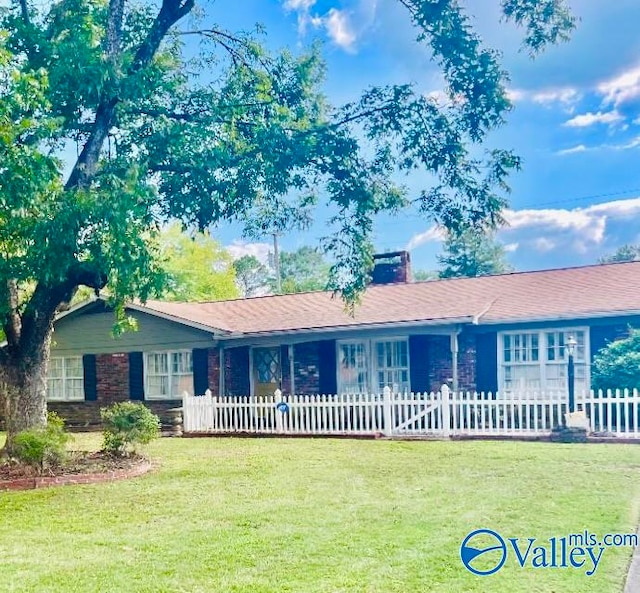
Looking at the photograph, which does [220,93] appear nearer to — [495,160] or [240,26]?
[240,26]

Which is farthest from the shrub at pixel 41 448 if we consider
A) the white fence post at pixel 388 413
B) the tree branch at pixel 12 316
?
the white fence post at pixel 388 413

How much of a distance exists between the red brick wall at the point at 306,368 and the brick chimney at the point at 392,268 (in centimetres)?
492

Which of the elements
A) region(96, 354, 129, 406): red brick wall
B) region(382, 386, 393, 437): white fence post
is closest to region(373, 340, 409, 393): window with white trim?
region(382, 386, 393, 437): white fence post

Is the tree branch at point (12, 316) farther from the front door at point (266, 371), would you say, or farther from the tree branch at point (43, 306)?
the front door at point (266, 371)

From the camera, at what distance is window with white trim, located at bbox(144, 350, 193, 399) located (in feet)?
69.4

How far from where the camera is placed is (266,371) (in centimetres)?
2114

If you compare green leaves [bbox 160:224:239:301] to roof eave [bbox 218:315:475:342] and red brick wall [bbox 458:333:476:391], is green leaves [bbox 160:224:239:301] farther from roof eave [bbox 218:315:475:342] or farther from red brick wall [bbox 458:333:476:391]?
red brick wall [bbox 458:333:476:391]

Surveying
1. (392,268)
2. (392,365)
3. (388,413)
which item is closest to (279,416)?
(388,413)

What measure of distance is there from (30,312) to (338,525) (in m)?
7.52

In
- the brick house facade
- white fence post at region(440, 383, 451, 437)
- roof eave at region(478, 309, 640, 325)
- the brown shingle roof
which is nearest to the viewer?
white fence post at region(440, 383, 451, 437)

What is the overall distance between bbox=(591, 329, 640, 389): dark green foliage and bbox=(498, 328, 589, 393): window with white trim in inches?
48.7

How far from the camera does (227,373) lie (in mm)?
20969

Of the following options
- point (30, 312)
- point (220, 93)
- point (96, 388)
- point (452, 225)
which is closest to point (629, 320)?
point (452, 225)

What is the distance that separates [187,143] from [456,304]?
8789mm
